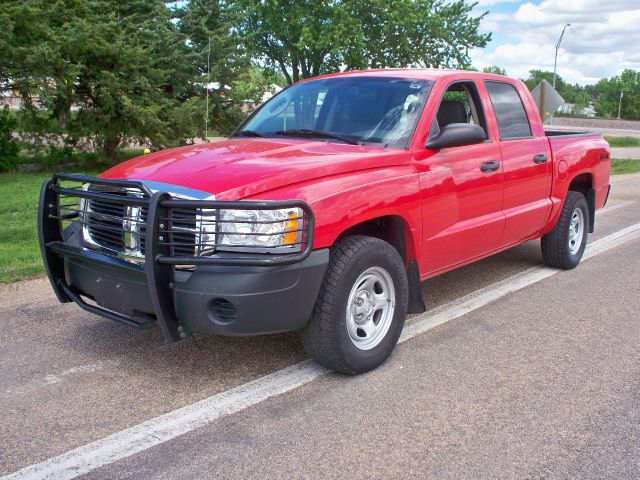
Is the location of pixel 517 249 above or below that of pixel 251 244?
below

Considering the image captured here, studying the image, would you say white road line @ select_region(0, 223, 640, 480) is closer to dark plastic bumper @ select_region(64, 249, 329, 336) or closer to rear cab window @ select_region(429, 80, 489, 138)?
dark plastic bumper @ select_region(64, 249, 329, 336)

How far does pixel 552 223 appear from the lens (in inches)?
249

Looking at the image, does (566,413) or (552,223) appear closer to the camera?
(566,413)

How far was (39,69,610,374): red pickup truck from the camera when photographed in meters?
3.46

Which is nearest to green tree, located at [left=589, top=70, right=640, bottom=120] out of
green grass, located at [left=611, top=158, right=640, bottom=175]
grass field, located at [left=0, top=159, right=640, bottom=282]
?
green grass, located at [left=611, top=158, right=640, bottom=175]

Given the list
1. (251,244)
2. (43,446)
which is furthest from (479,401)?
(43,446)

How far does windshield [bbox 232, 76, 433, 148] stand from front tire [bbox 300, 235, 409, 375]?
0.89 m

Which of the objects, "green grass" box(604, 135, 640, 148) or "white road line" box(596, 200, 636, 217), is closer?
"white road line" box(596, 200, 636, 217)

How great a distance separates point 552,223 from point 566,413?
3121mm

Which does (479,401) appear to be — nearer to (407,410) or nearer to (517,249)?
(407,410)

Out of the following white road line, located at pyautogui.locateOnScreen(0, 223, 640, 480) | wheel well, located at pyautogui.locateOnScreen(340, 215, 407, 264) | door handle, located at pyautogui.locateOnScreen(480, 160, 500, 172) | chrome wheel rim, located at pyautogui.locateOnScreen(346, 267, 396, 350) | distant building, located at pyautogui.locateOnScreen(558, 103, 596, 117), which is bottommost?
white road line, located at pyautogui.locateOnScreen(0, 223, 640, 480)

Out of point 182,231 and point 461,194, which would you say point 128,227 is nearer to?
point 182,231

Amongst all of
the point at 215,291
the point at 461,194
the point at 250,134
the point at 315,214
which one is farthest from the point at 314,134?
the point at 215,291

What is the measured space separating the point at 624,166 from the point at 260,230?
808 inches
